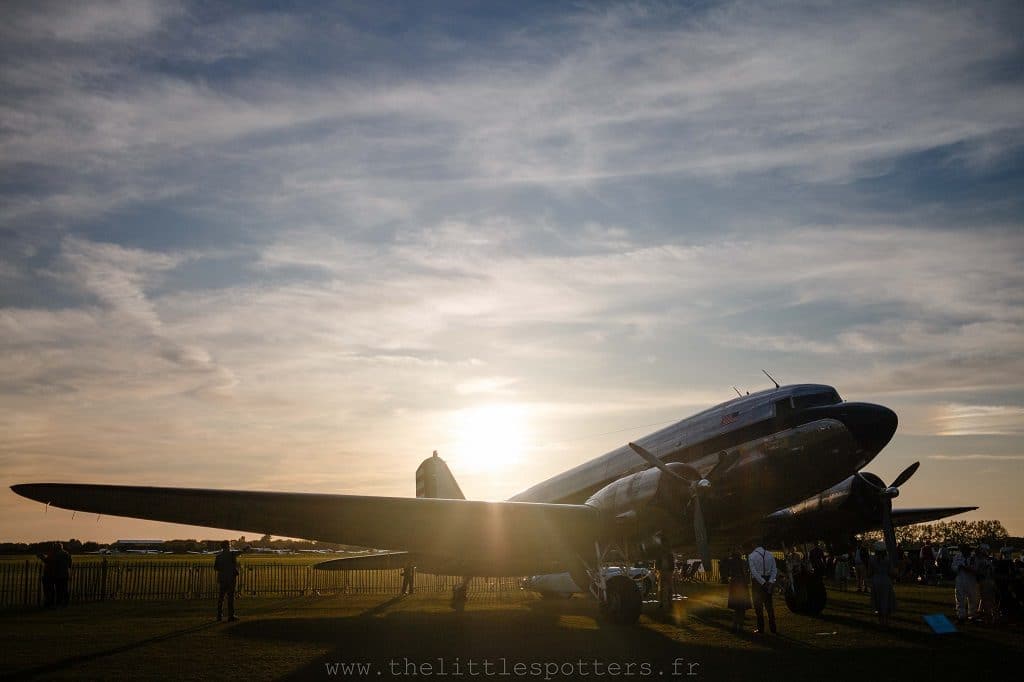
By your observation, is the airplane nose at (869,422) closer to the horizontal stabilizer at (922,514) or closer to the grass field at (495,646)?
the grass field at (495,646)

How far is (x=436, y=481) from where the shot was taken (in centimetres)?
3581

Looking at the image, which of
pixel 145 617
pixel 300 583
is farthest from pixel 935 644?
pixel 300 583

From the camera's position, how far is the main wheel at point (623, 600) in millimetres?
19219

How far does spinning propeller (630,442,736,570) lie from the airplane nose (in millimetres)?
2835

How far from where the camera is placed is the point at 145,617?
2522 centimetres

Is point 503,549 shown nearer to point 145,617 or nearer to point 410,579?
point 145,617

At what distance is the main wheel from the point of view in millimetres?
19219

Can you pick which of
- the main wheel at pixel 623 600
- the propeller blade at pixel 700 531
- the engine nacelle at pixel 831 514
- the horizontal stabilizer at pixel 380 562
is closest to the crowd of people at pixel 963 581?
the engine nacelle at pixel 831 514

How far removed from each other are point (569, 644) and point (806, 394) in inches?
350

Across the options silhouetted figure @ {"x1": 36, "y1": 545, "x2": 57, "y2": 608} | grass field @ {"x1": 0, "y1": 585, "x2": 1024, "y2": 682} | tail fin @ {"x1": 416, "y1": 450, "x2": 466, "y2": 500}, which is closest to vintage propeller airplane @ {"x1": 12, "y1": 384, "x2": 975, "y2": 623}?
grass field @ {"x1": 0, "y1": 585, "x2": 1024, "y2": 682}

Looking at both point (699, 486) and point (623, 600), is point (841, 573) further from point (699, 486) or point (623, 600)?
point (699, 486)

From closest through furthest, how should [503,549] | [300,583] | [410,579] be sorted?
[503,549] < [410,579] < [300,583]

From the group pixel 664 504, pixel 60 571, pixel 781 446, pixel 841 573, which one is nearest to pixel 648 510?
pixel 664 504

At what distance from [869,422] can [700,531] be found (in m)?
5.05
